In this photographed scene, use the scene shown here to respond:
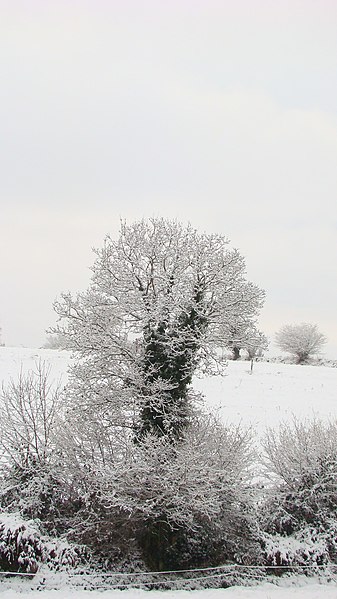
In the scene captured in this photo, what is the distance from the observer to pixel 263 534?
631 inches

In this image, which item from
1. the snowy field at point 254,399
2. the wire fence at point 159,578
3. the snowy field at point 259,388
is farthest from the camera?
the snowy field at point 259,388

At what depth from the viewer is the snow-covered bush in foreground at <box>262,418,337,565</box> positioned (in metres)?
16.3

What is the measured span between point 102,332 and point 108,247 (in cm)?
259

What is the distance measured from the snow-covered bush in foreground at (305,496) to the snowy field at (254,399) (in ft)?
5.04

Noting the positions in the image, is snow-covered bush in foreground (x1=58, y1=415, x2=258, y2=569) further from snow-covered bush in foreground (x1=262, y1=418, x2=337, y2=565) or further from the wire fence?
snow-covered bush in foreground (x1=262, y1=418, x2=337, y2=565)

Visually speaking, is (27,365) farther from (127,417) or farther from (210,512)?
(210,512)

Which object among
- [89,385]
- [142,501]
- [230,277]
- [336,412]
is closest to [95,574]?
[142,501]

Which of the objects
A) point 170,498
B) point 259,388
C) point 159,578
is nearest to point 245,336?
point 170,498

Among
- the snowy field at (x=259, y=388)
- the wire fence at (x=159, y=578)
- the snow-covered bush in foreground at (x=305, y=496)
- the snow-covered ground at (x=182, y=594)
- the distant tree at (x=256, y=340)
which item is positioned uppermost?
the distant tree at (x=256, y=340)

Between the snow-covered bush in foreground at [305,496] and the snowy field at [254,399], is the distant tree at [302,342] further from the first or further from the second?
the snow-covered bush in foreground at [305,496]

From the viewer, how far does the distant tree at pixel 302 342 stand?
71.4 meters

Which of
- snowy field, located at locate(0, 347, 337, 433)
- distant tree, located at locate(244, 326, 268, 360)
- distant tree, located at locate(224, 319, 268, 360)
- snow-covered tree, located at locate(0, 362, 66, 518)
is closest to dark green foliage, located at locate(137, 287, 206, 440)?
distant tree, located at locate(224, 319, 268, 360)

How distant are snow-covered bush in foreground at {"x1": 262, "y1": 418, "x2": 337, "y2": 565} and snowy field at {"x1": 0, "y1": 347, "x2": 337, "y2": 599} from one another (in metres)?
1.53

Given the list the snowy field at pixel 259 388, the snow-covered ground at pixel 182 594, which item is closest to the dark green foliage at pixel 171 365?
the snow-covered ground at pixel 182 594
